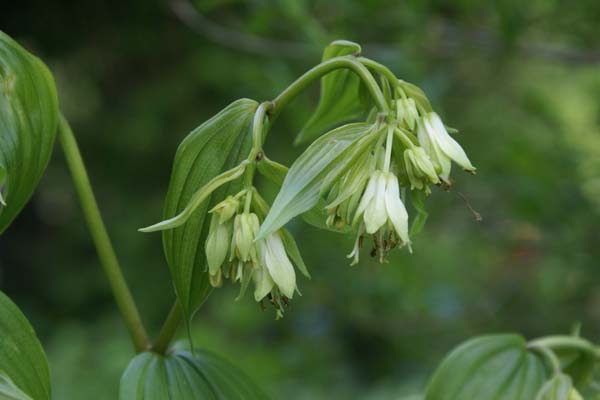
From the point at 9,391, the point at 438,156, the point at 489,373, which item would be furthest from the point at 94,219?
the point at 489,373

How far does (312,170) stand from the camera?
0.90m

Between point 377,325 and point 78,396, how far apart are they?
4.71 feet

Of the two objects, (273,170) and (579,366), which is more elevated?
(273,170)

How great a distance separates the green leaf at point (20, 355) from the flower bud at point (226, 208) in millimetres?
309

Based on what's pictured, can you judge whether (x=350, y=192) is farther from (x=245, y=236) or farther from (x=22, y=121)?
(x=22, y=121)

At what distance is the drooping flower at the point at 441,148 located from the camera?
930 millimetres

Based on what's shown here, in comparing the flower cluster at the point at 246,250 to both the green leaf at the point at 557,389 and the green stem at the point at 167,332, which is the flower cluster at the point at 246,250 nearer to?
the green stem at the point at 167,332

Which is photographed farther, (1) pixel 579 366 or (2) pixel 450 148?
(1) pixel 579 366

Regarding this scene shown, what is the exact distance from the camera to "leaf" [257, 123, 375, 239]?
86cm

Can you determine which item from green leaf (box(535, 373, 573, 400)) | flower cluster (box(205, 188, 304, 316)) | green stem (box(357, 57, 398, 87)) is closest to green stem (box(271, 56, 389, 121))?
green stem (box(357, 57, 398, 87))

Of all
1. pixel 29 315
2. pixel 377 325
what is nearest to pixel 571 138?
pixel 377 325

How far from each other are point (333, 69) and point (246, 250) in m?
0.26

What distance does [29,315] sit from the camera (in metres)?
4.91

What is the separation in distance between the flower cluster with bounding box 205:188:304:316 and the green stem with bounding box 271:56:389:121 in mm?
133
